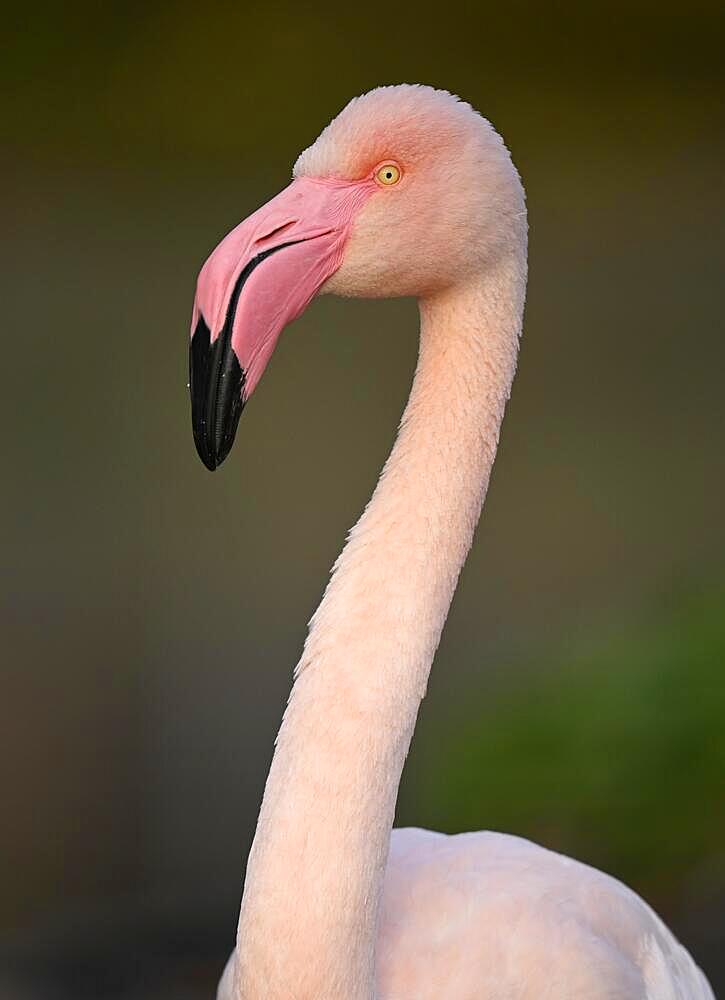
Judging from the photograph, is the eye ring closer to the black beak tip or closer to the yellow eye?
the yellow eye

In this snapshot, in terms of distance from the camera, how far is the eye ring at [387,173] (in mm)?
1120

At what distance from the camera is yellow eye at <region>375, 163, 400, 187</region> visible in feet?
3.67

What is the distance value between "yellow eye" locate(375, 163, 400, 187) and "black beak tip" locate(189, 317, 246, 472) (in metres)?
0.19

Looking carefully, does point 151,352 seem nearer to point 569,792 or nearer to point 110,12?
point 110,12

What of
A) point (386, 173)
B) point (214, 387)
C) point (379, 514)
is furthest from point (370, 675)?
point (386, 173)

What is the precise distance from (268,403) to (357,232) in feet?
7.26

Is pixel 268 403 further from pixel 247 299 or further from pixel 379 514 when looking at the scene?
pixel 247 299

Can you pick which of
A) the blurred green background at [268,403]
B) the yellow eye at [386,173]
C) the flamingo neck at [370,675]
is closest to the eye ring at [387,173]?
the yellow eye at [386,173]

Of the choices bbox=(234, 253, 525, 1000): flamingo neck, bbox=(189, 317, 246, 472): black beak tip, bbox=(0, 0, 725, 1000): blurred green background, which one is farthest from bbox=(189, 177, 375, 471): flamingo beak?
bbox=(0, 0, 725, 1000): blurred green background

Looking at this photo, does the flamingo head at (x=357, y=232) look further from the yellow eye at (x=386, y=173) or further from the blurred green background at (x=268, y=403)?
the blurred green background at (x=268, y=403)

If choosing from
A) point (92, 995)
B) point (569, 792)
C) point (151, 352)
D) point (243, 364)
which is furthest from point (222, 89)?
point (243, 364)

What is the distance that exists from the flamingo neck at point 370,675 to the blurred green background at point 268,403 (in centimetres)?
175

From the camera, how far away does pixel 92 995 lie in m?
2.48

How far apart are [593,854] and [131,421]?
4.80ft
